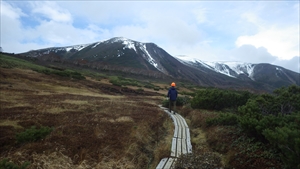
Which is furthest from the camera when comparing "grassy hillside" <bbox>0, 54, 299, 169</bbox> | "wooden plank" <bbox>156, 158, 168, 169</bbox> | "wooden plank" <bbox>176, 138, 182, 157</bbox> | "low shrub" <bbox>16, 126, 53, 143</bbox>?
"low shrub" <bbox>16, 126, 53, 143</bbox>

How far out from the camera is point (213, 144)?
34.1ft

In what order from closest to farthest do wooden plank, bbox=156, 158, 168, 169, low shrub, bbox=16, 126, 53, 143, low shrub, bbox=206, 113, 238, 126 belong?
wooden plank, bbox=156, 158, 168, 169 → low shrub, bbox=16, 126, 53, 143 → low shrub, bbox=206, 113, 238, 126

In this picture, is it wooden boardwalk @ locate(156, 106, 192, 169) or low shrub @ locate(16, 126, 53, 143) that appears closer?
wooden boardwalk @ locate(156, 106, 192, 169)

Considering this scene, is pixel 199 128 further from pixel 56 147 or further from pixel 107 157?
pixel 56 147

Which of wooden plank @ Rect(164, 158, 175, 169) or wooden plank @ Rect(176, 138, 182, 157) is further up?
wooden plank @ Rect(176, 138, 182, 157)

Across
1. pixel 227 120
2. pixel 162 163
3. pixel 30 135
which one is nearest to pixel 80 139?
pixel 30 135

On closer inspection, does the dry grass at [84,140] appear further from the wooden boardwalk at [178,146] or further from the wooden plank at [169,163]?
the wooden plank at [169,163]

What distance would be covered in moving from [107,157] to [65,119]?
6.81m

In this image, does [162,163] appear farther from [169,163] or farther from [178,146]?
[178,146]

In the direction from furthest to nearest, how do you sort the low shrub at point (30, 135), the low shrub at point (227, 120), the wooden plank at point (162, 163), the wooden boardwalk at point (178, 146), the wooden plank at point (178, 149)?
the low shrub at point (227, 120), the low shrub at point (30, 135), the wooden plank at point (178, 149), the wooden boardwalk at point (178, 146), the wooden plank at point (162, 163)

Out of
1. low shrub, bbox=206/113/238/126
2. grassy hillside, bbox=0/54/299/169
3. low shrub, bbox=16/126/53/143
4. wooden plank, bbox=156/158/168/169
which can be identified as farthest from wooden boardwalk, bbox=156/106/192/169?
low shrub, bbox=16/126/53/143

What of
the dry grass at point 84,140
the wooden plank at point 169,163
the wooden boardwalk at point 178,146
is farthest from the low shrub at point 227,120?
the wooden plank at point 169,163

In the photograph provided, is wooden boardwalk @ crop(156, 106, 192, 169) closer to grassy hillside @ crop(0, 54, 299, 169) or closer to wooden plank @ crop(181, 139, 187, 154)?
wooden plank @ crop(181, 139, 187, 154)

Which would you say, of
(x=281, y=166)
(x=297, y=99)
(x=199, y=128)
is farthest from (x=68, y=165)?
(x=297, y=99)
